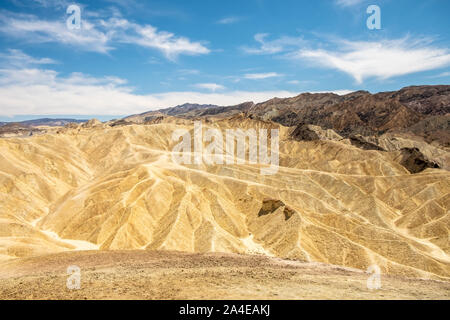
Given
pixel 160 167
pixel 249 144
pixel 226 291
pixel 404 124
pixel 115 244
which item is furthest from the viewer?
pixel 404 124

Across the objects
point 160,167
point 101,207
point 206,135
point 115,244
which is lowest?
point 115,244

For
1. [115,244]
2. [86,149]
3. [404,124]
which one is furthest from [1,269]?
[404,124]

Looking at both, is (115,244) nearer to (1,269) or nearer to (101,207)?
(101,207)

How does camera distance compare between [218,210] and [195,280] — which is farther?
[218,210]

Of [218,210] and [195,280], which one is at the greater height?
[195,280]
